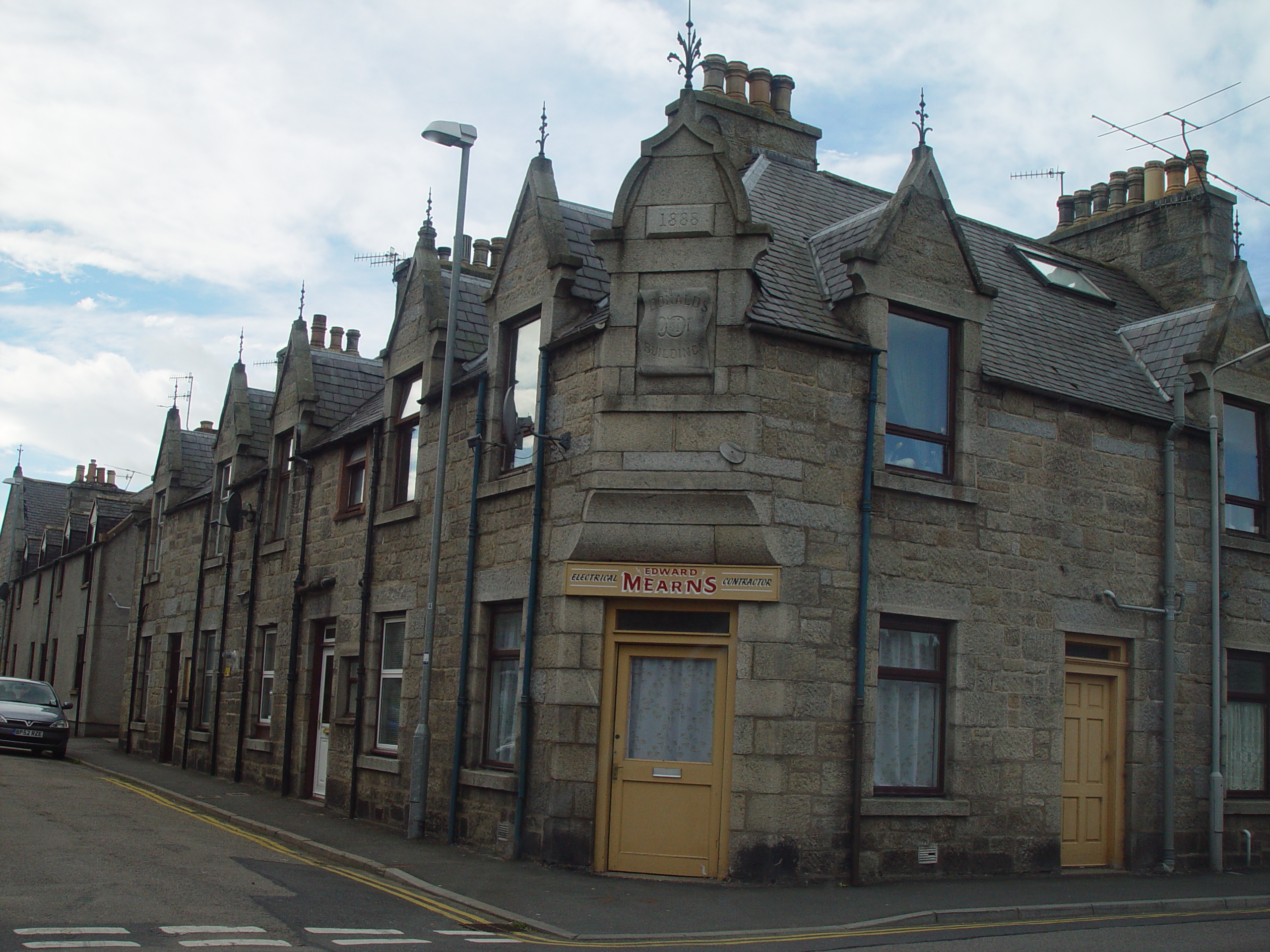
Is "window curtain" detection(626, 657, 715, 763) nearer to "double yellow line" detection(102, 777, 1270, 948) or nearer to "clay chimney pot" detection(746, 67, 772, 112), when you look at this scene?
"double yellow line" detection(102, 777, 1270, 948)

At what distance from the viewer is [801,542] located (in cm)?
1141

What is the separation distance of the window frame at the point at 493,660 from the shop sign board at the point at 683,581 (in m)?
1.53

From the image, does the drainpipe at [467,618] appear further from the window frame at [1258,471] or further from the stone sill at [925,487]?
the window frame at [1258,471]

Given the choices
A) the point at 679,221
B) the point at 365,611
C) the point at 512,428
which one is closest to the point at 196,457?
the point at 365,611

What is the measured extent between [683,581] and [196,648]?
15.4 m

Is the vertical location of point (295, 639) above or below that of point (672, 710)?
above

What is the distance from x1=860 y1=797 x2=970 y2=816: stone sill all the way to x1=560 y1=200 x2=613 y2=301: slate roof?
5904mm

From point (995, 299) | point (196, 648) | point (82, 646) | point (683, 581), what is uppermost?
point (995, 299)

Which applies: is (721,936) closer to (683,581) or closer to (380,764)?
(683,581)

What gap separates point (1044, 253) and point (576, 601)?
10.1 metres

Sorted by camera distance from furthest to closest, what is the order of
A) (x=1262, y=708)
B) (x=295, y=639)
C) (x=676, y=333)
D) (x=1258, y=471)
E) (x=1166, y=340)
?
(x=295, y=639), (x=1258, y=471), (x=1166, y=340), (x=1262, y=708), (x=676, y=333)

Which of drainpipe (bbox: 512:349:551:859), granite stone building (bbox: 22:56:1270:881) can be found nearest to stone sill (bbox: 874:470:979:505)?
granite stone building (bbox: 22:56:1270:881)

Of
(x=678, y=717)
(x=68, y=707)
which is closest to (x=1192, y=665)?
(x=678, y=717)

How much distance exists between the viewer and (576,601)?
11.6 metres
